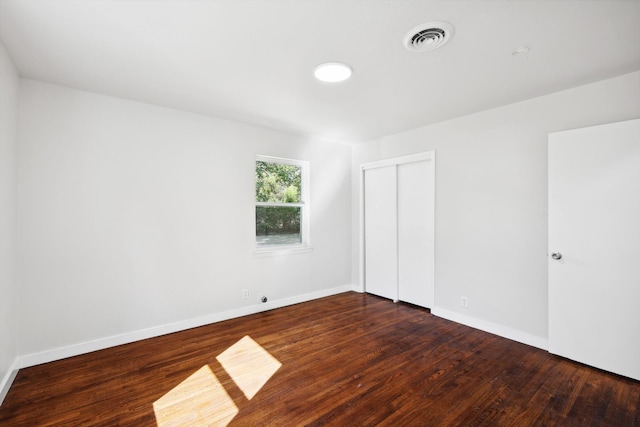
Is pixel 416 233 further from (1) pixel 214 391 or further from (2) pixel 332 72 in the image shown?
(1) pixel 214 391

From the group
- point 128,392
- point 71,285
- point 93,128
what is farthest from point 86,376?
point 93,128

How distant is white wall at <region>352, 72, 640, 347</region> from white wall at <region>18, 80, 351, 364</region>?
2.18 meters

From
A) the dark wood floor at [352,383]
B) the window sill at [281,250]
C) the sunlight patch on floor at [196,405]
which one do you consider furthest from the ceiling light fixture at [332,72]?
the sunlight patch on floor at [196,405]

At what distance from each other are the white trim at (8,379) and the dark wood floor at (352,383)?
44mm

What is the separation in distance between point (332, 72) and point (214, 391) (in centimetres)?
267

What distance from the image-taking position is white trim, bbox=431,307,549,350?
2959mm

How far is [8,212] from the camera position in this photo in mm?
2312

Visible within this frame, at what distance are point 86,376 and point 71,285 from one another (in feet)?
2.82

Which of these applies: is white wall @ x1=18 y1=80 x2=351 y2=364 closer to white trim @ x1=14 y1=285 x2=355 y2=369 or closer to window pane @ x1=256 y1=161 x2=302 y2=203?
white trim @ x1=14 y1=285 x2=355 y2=369

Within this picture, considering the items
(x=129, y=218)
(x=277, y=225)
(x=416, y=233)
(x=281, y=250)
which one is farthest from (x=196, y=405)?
(x=416, y=233)

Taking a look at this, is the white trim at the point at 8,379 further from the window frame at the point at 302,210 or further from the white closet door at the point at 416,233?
the white closet door at the point at 416,233

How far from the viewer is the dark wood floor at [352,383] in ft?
6.37

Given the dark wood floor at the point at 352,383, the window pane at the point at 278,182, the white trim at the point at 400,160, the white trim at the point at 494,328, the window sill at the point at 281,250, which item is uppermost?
the white trim at the point at 400,160

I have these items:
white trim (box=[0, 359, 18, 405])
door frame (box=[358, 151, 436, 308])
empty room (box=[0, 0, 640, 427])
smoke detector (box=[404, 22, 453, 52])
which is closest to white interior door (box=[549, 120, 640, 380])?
empty room (box=[0, 0, 640, 427])
